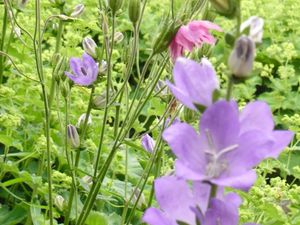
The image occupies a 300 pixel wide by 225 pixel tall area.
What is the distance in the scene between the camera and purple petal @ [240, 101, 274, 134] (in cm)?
75

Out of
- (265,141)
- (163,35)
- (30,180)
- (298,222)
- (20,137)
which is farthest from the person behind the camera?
(20,137)

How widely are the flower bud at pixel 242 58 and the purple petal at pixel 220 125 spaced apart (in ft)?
0.10

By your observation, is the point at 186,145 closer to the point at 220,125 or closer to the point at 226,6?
the point at 220,125

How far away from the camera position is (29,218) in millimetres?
1895

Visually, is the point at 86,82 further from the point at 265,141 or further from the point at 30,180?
the point at 265,141

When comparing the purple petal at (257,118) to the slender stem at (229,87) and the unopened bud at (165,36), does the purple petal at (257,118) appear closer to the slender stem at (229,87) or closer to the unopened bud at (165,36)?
the slender stem at (229,87)

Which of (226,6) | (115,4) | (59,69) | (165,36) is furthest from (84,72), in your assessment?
(226,6)

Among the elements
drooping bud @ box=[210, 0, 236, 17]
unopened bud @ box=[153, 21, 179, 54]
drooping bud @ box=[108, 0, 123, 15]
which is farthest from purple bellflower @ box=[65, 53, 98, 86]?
drooping bud @ box=[210, 0, 236, 17]

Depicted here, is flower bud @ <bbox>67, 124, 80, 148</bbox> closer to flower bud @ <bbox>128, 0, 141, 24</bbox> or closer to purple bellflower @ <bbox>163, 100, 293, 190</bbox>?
flower bud @ <bbox>128, 0, 141, 24</bbox>

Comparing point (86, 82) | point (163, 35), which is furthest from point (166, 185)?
point (86, 82)

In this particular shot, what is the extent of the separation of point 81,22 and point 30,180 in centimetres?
47

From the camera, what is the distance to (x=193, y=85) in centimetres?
75

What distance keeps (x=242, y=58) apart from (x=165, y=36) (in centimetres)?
54

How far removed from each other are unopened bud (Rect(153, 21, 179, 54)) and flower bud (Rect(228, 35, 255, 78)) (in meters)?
0.53
